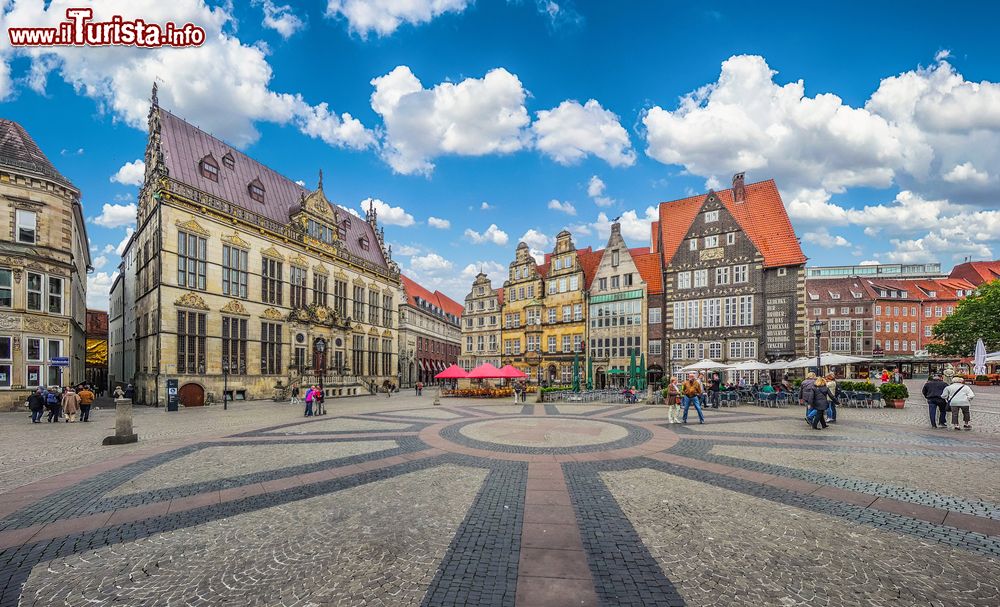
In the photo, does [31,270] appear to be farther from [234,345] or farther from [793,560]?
[793,560]

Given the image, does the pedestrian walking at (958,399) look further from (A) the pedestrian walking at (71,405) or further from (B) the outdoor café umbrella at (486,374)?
(A) the pedestrian walking at (71,405)

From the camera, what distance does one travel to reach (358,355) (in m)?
43.8

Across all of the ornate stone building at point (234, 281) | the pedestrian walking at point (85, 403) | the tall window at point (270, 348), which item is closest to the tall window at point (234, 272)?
the ornate stone building at point (234, 281)

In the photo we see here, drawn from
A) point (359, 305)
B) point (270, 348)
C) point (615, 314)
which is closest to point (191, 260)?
point (270, 348)

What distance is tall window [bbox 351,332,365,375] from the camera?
1688 inches

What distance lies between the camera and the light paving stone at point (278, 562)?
4414mm

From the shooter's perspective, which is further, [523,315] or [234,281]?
[523,315]

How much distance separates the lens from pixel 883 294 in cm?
7356

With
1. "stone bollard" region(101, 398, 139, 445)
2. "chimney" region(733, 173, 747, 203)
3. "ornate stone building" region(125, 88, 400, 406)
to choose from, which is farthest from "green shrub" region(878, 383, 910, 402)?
"ornate stone building" region(125, 88, 400, 406)

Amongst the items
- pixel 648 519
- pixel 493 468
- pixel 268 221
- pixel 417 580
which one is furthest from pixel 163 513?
pixel 268 221

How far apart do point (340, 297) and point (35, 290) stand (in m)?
21.1

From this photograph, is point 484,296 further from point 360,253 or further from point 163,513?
point 163,513

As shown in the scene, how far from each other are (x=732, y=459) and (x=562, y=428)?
19.8ft

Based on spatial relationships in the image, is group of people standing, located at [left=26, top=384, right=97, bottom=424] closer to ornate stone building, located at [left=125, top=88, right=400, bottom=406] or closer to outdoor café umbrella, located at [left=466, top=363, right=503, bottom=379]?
ornate stone building, located at [left=125, top=88, right=400, bottom=406]
